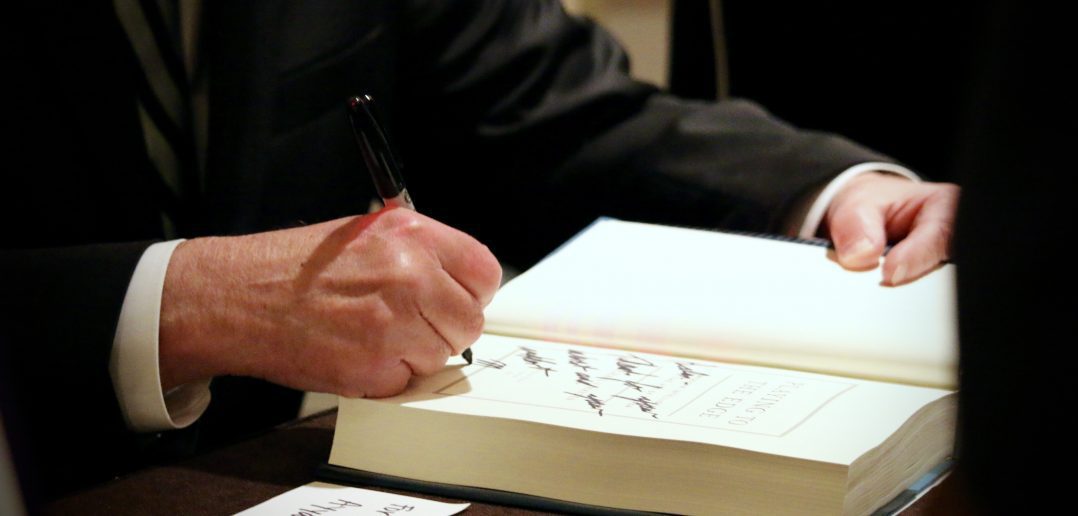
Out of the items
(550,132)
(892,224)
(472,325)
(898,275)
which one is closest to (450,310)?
(472,325)

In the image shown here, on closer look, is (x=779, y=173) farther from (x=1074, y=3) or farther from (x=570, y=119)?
(x=1074, y=3)

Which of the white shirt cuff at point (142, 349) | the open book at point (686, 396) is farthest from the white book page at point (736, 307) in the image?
the white shirt cuff at point (142, 349)

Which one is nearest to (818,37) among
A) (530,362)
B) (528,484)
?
(530,362)

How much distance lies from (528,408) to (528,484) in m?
0.04

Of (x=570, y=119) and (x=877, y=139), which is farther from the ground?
(x=570, y=119)

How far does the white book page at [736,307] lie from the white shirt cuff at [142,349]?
224 mm

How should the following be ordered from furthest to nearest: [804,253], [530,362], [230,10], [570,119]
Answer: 1. [570,119]
2. [230,10]
3. [804,253]
4. [530,362]

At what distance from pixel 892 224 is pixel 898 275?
0.16 metres

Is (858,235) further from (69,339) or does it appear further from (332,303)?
(69,339)

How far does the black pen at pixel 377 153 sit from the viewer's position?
64cm

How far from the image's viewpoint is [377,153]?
65 cm

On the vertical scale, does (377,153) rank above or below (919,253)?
above

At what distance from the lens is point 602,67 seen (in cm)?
129

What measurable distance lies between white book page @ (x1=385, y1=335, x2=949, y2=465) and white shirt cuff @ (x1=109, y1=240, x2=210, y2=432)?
0.16 meters
